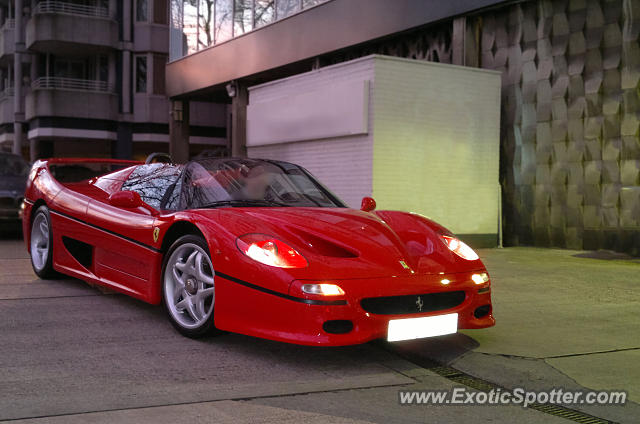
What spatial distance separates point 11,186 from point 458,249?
9374 mm

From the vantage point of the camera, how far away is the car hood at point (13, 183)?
464 inches

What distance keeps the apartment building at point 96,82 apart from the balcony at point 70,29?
40 mm

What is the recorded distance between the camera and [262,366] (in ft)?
13.3

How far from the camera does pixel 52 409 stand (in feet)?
10.5

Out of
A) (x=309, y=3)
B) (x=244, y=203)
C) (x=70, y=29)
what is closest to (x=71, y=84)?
(x=70, y=29)

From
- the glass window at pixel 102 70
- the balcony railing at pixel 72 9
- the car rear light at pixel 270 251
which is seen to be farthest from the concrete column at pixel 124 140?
the car rear light at pixel 270 251

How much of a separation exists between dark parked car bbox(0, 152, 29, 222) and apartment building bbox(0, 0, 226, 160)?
17809mm

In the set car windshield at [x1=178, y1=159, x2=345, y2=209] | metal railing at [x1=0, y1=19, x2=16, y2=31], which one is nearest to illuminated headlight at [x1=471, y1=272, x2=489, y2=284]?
car windshield at [x1=178, y1=159, x2=345, y2=209]

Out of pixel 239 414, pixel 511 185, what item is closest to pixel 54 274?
pixel 239 414

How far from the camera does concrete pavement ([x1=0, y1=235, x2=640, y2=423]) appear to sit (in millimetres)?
3277

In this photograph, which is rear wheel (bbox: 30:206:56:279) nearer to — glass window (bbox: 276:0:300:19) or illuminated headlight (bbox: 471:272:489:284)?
illuminated headlight (bbox: 471:272:489:284)

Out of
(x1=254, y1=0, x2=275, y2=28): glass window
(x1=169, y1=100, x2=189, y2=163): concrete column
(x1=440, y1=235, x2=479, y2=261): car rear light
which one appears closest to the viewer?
(x1=440, y1=235, x2=479, y2=261): car rear light

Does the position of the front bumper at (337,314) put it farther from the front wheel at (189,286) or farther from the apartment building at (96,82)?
the apartment building at (96,82)

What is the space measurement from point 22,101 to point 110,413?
33.8 metres
